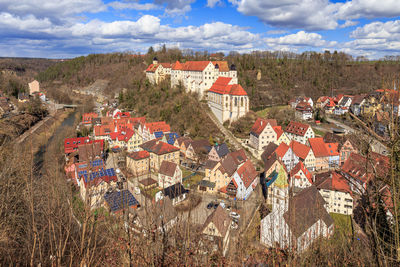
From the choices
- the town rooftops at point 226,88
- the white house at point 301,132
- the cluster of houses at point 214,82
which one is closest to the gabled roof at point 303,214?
the white house at point 301,132

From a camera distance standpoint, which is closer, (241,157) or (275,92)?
(241,157)

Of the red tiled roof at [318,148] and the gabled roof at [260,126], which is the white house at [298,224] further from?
the gabled roof at [260,126]

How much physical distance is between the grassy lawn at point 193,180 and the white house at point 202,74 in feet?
57.7

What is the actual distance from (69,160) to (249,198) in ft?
52.6

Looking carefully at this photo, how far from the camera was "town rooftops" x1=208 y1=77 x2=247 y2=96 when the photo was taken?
103 ft

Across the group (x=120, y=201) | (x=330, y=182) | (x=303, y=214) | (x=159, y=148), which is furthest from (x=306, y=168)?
(x=120, y=201)

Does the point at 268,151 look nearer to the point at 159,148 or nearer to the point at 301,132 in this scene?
the point at 301,132

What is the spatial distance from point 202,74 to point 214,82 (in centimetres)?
200

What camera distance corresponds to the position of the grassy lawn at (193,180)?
790 inches

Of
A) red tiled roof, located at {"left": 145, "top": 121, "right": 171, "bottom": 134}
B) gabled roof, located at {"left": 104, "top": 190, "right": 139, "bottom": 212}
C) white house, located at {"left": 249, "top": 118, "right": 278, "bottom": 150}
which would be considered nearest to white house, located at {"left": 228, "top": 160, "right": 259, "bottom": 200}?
white house, located at {"left": 249, "top": 118, "right": 278, "bottom": 150}

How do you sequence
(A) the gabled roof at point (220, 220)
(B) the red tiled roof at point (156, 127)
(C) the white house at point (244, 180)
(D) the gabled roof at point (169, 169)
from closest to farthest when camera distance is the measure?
(A) the gabled roof at point (220, 220)
(C) the white house at point (244, 180)
(D) the gabled roof at point (169, 169)
(B) the red tiled roof at point (156, 127)

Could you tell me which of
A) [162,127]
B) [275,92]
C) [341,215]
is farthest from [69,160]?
[275,92]

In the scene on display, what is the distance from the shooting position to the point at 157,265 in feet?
10.6

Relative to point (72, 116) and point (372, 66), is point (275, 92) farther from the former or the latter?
point (72, 116)
